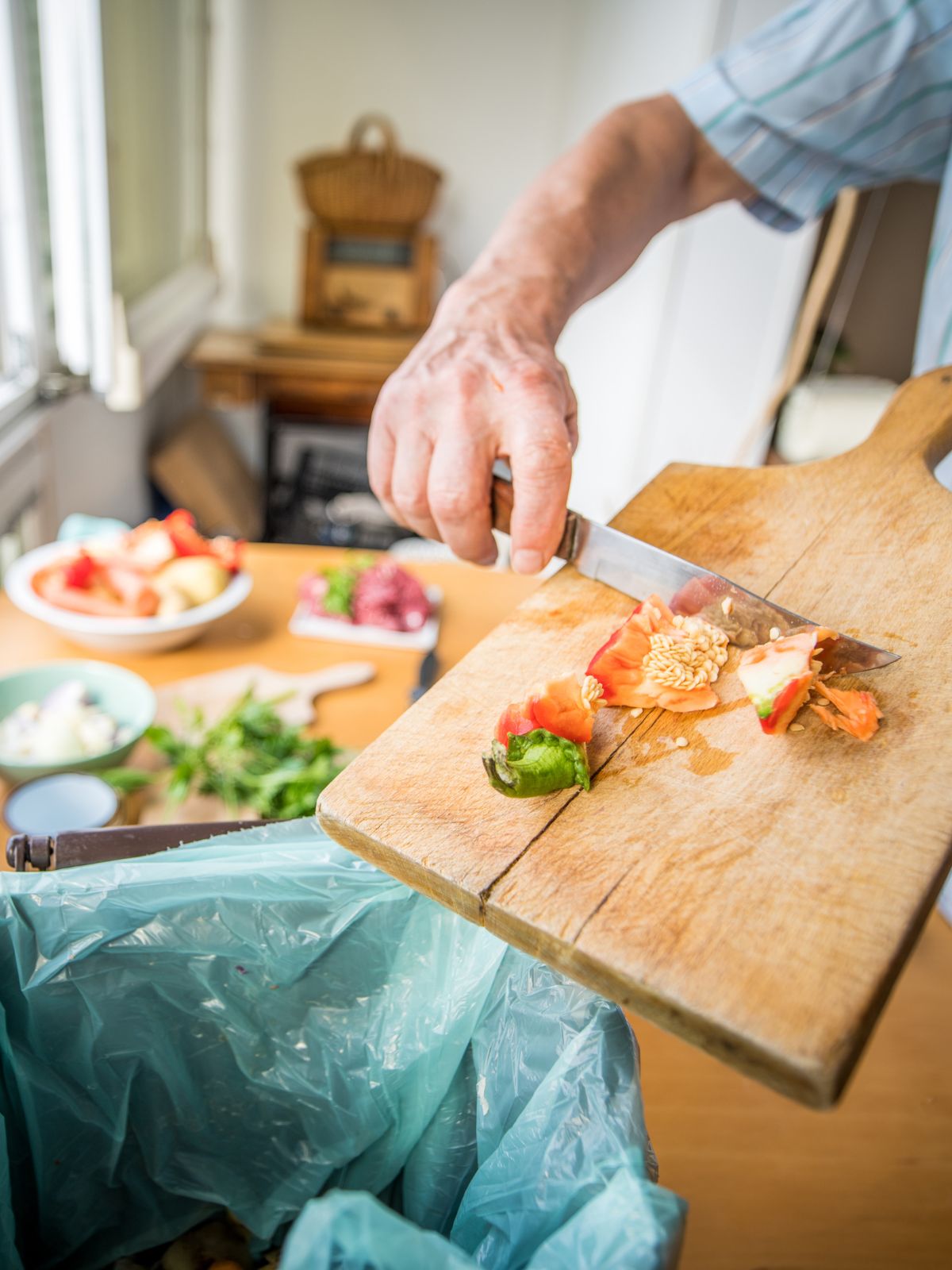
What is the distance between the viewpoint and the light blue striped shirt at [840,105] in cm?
100

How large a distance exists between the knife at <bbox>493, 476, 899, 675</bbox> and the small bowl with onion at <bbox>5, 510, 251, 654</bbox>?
22.5 inches

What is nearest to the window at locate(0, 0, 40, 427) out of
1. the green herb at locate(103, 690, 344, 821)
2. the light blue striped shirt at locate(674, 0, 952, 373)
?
the green herb at locate(103, 690, 344, 821)

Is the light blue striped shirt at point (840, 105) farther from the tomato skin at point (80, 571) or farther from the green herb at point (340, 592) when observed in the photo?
the tomato skin at point (80, 571)

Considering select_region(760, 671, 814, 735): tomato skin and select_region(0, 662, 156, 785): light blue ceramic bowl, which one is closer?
select_region(760, 671, 814, 735): tomato skin

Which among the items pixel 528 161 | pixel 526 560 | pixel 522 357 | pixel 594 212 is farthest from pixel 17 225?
pixel 528 161

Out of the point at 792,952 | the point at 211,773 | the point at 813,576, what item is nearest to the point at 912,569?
the point at 813,576

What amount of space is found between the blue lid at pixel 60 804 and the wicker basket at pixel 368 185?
2502mm

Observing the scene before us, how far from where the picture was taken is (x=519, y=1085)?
52cm

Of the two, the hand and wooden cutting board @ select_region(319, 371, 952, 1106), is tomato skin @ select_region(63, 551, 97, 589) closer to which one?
the hand

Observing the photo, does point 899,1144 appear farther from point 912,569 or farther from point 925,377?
point 925,377

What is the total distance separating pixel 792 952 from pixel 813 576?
33 cm

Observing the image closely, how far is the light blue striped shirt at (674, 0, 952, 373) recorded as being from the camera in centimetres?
100

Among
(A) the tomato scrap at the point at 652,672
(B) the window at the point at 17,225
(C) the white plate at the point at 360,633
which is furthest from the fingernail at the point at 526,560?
(B) the window at the point at 17,225

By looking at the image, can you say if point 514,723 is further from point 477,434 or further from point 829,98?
point 829,98
